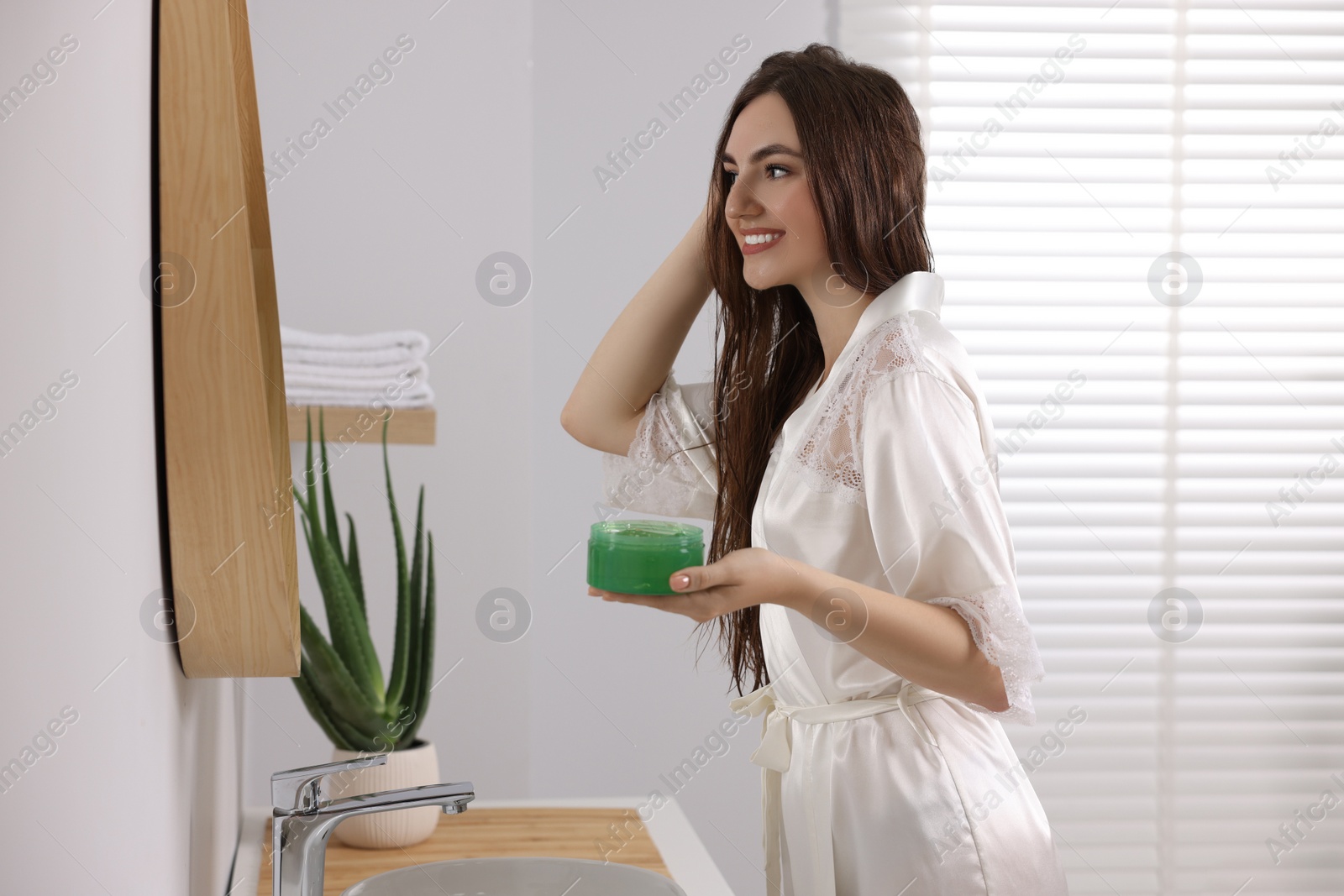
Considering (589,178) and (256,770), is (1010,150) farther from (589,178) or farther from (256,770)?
(256,770)

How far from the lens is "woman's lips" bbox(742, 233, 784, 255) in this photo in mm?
967

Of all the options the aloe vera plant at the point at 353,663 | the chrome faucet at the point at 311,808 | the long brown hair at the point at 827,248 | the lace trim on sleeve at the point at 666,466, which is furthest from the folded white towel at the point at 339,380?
the chrome faucet at the point at 311,808

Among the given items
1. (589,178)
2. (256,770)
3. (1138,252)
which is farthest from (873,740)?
(1138,252)

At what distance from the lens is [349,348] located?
4.33 ft

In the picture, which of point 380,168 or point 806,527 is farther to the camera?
point 380,168

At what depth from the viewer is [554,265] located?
1.72 m

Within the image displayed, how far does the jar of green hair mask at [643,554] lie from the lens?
0.72 meters

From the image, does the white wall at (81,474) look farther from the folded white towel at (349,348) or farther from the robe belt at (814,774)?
the folded white towel at (349,348)

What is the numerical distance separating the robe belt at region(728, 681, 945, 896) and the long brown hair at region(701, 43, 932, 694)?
3.9 inches

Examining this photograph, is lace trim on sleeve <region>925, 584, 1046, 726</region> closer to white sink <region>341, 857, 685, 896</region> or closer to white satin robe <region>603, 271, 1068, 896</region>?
white satin robe <region>603, 271, 1068, 896</region>

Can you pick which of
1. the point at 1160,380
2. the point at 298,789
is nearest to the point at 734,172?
the point at 298,789

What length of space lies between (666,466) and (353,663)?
398 millimetres

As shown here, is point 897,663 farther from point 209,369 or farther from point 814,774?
point 209,369

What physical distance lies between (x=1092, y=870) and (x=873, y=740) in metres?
1.22
